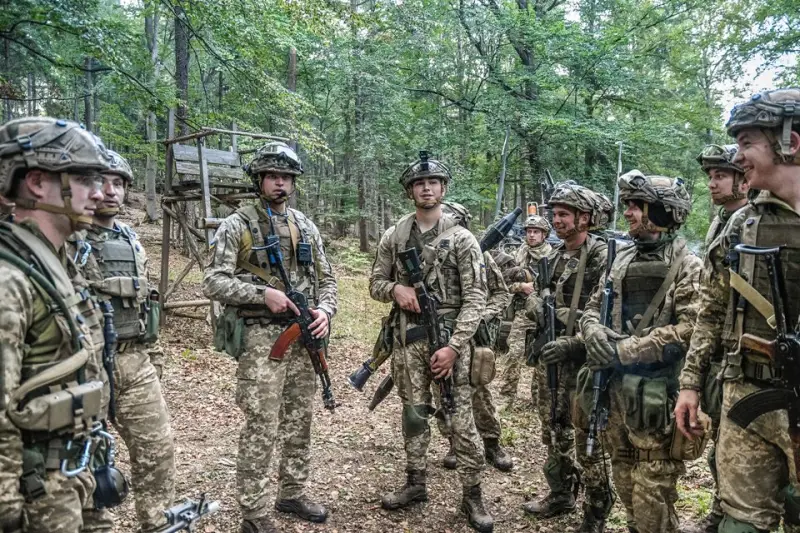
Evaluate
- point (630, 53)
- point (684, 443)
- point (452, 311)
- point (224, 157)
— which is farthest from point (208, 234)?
point (630, 53)

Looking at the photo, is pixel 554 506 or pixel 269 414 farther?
pixel 554 506

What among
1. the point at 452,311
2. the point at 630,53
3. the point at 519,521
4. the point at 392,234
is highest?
the point at 630,53

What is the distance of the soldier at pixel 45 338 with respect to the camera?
1.91 metres

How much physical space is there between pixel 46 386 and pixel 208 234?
6.81 metres

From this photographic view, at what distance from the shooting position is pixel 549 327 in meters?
4.68

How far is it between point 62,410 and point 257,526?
2.42 meters

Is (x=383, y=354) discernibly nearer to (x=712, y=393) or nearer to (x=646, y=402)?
(x=646, y=402)

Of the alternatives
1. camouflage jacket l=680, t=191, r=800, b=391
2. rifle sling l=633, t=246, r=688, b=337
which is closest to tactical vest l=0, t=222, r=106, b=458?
camouflage jacket l=680, t=191, r=800, b=391

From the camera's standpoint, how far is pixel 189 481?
4.86 m

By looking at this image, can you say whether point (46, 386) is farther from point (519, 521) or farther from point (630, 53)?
point (630, 53)

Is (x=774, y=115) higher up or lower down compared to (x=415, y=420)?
higher up

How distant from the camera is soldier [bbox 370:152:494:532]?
4.36m

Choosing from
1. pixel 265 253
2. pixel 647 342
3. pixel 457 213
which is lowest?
pixel 647 342

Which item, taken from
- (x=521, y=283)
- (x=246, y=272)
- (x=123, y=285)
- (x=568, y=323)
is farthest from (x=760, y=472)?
(x=521, y=283)
